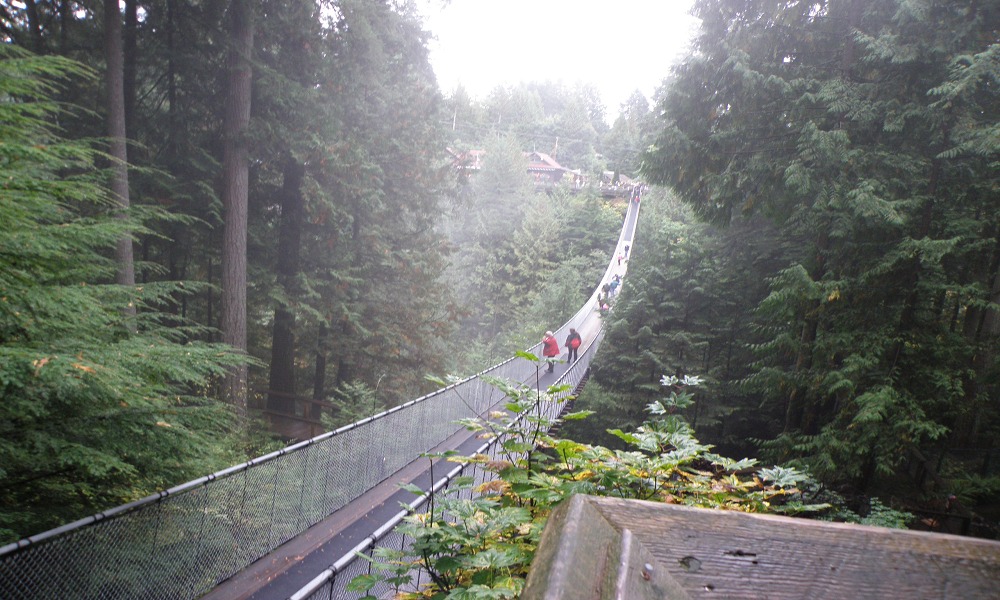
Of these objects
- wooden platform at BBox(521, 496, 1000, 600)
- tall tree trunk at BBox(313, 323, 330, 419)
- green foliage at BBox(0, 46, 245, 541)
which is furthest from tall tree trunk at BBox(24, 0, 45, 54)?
wooden platform at BBox(521, 496, 1000, 600)

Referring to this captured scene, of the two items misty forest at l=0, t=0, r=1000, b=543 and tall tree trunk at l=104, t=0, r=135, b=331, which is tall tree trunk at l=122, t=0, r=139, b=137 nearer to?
misty forest at l=0, t=0, r=1000, b=543

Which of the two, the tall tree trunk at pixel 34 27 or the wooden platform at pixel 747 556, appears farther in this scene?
the tall tree trunk at pixel 34 27

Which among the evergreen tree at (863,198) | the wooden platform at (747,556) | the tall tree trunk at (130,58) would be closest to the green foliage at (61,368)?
the wooden platform at (747,556)

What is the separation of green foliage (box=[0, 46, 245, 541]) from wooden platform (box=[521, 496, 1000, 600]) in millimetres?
4031

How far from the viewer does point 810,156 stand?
28.5ft

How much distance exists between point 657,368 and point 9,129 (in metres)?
11.6

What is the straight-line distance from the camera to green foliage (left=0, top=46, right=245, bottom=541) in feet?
12.7

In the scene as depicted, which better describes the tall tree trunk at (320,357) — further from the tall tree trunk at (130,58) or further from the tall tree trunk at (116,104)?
the tall tree trunk at (116,104)

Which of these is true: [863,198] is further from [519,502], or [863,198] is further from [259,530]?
[259,530]

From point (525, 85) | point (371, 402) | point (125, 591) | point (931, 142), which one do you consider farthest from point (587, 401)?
point (525, 85)

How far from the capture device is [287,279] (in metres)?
14.6

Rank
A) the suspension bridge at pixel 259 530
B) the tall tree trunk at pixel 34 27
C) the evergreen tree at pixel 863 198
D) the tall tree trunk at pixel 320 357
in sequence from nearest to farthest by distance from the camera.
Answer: the suspension bridge at pixel 259 530 < the evergreen tree at pixel 863 198 < the tall tree trunk at pixel 34 27 < the tall tree trunk at pixel 320 357

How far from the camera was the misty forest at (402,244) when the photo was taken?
4.75 metres

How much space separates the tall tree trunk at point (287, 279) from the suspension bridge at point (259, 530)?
638 cm
